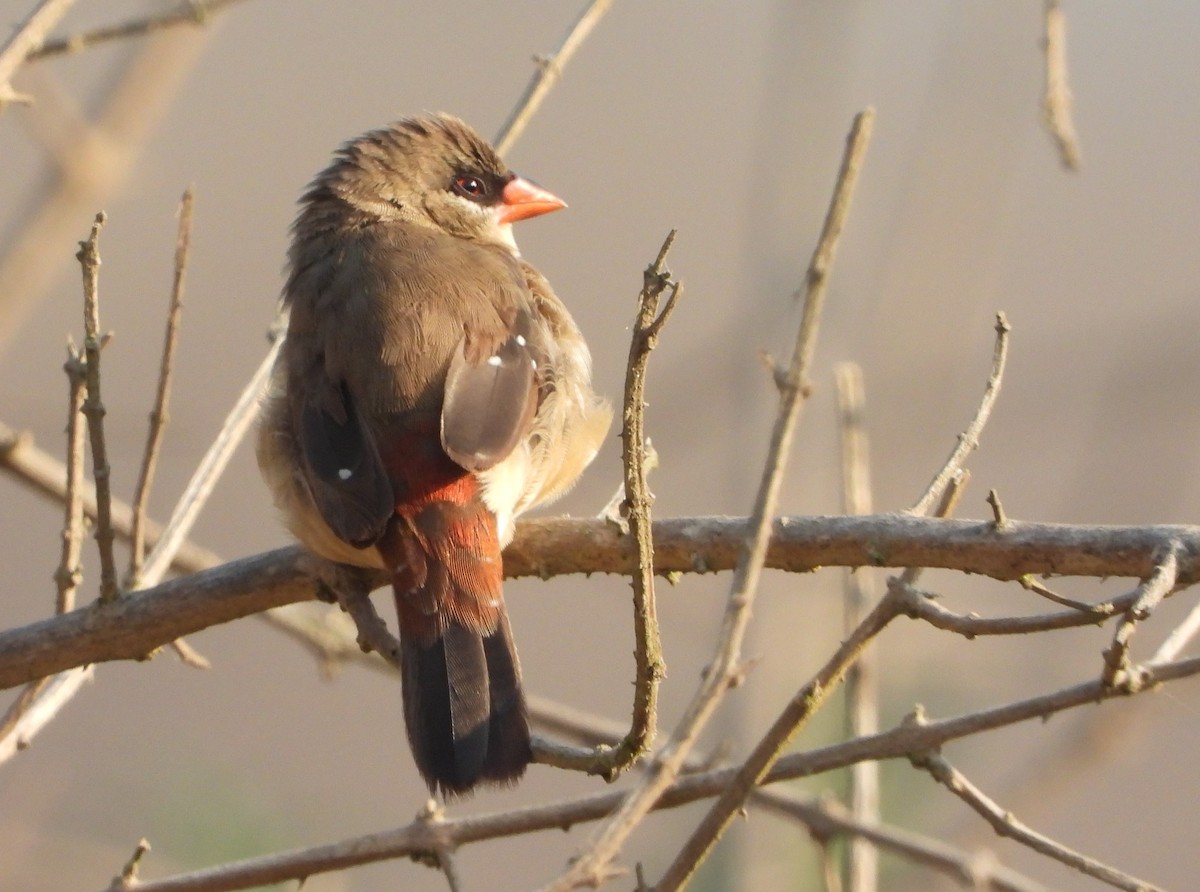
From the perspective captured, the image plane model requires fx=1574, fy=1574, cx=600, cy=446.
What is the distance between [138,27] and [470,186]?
1.79 metres

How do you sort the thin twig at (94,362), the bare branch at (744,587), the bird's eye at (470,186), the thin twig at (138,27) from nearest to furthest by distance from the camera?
1. the bare branch at (744,587)
2. the thin twig at (94,362)
3. the thin twig at (138,27)
4. the bird's eye at (470,186)

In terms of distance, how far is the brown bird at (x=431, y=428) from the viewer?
10.2ft

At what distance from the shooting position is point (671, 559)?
10.1ft

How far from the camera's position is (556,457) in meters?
3.87

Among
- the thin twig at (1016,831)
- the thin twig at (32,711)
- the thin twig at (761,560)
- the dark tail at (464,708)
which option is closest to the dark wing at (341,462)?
the dark tail at (464,708)

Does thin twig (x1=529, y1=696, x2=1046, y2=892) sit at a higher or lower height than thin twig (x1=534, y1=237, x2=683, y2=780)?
lower

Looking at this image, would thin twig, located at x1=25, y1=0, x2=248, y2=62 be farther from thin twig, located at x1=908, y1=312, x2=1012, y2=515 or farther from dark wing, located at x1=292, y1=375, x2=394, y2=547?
thin twig, located at x1=908, y1=312, x2=1012, y2=515

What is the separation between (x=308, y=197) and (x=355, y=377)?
127 centimetres

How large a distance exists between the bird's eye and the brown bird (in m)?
0.22

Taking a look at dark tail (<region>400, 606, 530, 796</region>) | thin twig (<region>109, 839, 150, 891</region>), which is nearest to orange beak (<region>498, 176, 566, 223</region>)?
dark tail (<region>400, 606, 530, 796</region>)

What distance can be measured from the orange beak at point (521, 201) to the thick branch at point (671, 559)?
5.98ft

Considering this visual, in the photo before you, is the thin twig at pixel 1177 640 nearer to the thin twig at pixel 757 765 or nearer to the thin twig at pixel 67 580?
the thin twig at pixel 757 765

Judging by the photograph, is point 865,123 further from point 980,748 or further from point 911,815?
point 980,748

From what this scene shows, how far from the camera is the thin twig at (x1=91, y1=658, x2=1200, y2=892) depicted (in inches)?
92.9
